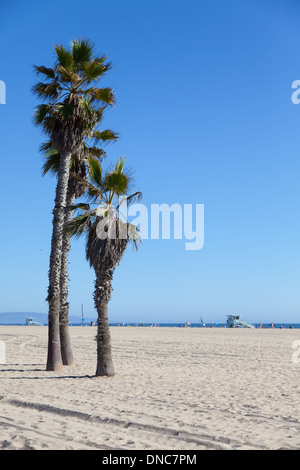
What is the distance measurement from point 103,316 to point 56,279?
8.48 feet

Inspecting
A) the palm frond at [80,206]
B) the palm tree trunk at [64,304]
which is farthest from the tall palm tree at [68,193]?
the palm frond at [80,206]

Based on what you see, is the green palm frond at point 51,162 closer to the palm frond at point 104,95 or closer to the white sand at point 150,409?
the palm frond at point 104,95

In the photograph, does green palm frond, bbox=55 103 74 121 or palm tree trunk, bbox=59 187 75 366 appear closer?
green palm frond, bbox=55 103 74 121

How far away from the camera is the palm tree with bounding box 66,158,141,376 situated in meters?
12.2

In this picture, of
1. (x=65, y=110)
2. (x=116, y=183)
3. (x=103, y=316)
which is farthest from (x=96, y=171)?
(x=103, y=316)

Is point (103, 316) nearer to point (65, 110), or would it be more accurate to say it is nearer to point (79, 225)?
point (79, 225)

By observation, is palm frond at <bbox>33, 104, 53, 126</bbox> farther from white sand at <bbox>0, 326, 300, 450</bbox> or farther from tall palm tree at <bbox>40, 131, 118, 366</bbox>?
white sand at <bbox>0, 326, 300, 450</bbox>

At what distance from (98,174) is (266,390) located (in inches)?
307

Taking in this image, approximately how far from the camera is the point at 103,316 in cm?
1249

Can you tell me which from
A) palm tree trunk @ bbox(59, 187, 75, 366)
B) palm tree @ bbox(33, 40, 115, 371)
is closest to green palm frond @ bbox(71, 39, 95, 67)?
palm tree @ bbox(33, 40, 115, 371)

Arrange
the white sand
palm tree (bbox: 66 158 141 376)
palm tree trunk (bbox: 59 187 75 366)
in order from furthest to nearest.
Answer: palm tree trunk (bbox: 59 187 75 366)
palm tree (bbox: 66 158 141 376)
the white sand

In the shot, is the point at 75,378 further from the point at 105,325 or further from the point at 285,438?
the point at 285,438

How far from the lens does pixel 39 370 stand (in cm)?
1441
